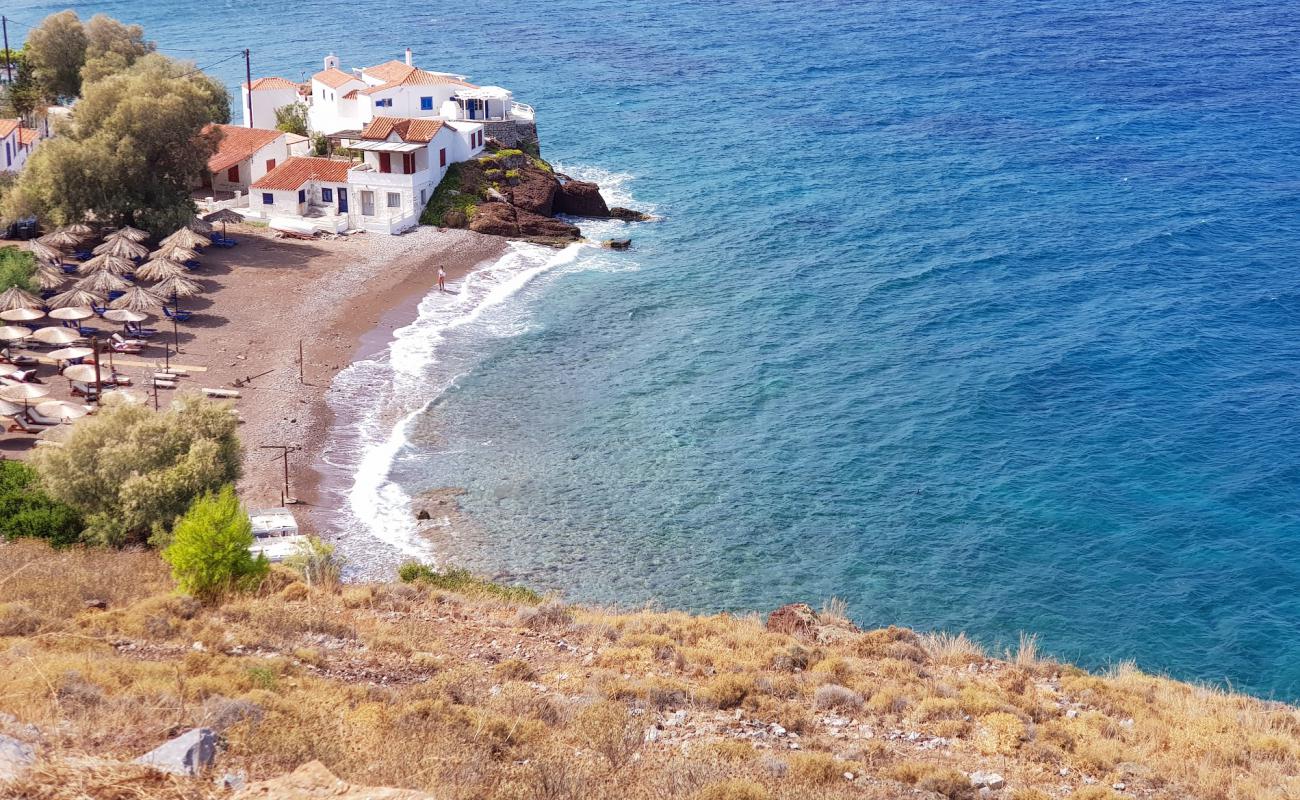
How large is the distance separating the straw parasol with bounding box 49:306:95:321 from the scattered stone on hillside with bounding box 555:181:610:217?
99.1 ft

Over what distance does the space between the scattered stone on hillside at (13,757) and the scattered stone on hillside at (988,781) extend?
1266cm

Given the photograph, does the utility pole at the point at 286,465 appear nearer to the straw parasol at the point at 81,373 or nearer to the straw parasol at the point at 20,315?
the straw parasol at the point at 81,373

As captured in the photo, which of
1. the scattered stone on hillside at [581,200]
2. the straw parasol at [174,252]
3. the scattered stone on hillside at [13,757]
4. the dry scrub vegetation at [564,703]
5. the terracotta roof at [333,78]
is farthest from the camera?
the terracotta roof at [333,78]

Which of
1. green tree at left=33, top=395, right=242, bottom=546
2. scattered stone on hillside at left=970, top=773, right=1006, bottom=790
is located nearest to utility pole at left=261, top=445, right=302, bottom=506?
green tree at left=33, top=395, right=242, bottom=546

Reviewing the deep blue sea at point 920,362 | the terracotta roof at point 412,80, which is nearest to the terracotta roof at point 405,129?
the terracotta roof at point 412,80

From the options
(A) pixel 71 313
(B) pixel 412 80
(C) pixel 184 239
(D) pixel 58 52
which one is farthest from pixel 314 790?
(D) pixel 58 52

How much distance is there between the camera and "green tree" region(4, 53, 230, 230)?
54.8 m

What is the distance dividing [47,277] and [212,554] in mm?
30660

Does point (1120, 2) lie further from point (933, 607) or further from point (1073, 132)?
point (933, 607)

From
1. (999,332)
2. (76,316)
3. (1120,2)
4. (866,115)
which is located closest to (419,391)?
(76,316)

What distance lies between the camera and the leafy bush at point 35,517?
28203 mm

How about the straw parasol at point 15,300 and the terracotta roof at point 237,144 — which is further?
the terracotta roof at point 237,144

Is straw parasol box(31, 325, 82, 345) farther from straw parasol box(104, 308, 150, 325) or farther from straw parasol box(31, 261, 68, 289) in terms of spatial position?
straw parasol box(31, 261, 68, 289)

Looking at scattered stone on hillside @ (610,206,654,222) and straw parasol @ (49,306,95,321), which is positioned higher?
scattered stone on hillside @ (610,206,654,222)
